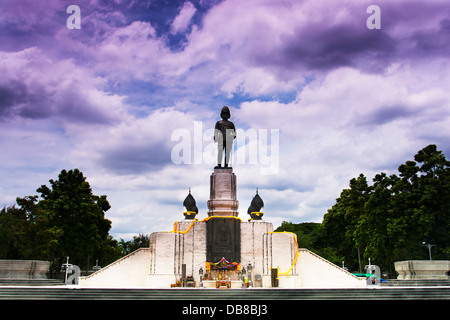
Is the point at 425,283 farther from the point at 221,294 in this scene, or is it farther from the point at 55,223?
the point at 55,223

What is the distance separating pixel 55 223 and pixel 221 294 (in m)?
22.7

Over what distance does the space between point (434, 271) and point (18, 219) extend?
28.5m

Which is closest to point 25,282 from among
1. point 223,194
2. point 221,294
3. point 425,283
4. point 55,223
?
point 221,294

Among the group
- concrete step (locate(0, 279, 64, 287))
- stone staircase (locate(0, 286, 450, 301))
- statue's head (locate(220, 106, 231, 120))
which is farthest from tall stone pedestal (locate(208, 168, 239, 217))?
stone staircase (locate(0, 286, 450, 301))

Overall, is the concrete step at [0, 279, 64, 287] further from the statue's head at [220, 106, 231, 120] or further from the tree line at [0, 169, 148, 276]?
the statue's head at [220, 106, 231, 120]

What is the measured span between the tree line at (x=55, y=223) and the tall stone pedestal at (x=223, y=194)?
499 inches

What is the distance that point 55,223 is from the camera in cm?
3400

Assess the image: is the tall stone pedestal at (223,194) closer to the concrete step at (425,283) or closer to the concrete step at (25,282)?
the concrete step at (25,282)

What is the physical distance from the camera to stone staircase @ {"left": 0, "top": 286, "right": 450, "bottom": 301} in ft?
50.9

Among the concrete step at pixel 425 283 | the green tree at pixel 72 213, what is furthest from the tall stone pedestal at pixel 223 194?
the green tree at pixel 72 213

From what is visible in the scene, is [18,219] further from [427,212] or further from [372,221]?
[427,212]

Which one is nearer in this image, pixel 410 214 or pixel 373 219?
pixel 410 214
